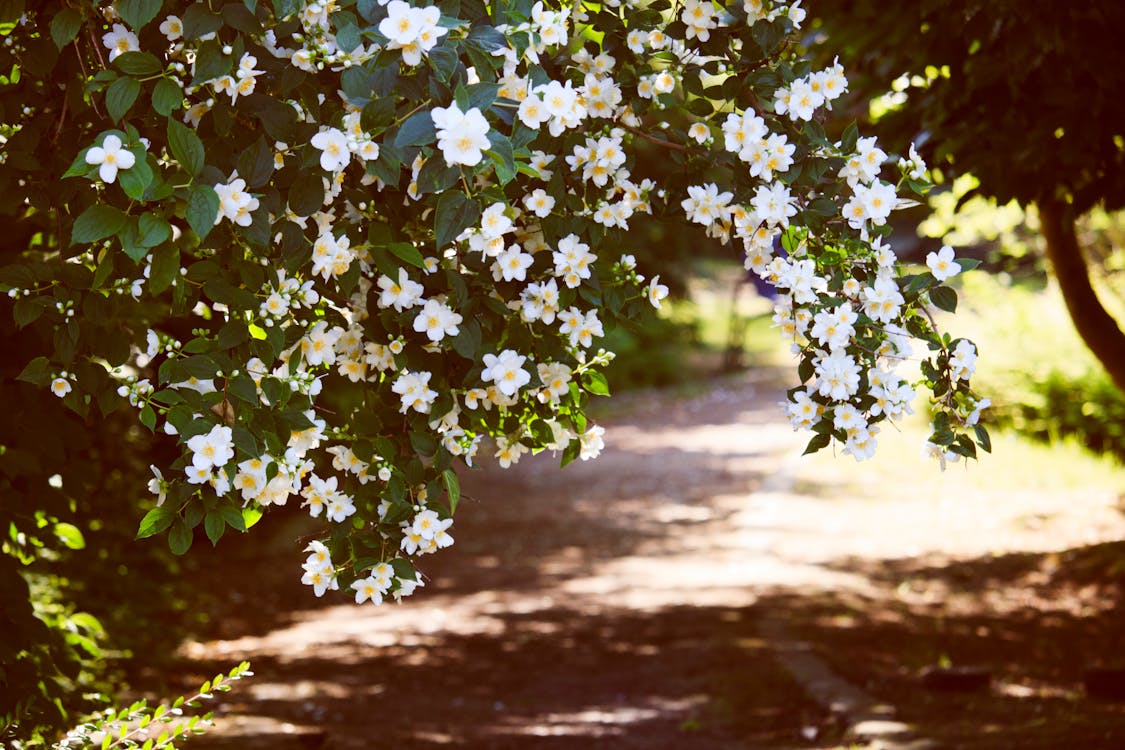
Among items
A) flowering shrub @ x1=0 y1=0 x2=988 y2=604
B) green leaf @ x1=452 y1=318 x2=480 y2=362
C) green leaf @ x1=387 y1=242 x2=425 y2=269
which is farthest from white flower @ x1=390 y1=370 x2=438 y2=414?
green leaf @ x1=387 y1=242 x2=425 y2=269

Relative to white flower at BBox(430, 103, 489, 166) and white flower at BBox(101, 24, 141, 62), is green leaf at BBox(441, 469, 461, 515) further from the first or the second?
white flower at BBox(101, 24, 141, 62)

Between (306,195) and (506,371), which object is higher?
(306,195)

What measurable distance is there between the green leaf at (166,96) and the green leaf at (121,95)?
0.03 metres

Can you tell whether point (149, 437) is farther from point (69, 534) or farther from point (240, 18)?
point (240, 18)

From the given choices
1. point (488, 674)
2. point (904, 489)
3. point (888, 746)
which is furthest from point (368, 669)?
point (904, 489)

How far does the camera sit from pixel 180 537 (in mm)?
2459

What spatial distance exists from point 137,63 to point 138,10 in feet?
0.41

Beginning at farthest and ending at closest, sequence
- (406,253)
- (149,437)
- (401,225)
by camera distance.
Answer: (149,437)
(401,225)
(406,253)

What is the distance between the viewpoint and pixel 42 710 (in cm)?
373

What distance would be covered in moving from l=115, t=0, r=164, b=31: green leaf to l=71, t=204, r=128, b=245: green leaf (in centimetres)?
33

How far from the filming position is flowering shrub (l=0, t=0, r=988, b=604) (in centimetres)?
226

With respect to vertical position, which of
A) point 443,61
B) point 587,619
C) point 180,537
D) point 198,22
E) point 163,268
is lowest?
point 587,619

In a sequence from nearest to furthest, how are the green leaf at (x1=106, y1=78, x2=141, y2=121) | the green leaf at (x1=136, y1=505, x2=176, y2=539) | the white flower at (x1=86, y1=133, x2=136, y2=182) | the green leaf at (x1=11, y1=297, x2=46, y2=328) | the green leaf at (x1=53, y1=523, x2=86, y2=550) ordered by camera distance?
the white flower at (x1=86, y1=133, x2=136, y2=182)
the green leaf at (x1=106, y1=78, x2=141, y2=121)
the green leaf at (x1=136, y1=505, x2=176, y2=539)
the green leaf at (x1=11, y1=297, x2=46, y2=328)
the green leaf at (x1=53, y1=523, x2=86, y2=550)

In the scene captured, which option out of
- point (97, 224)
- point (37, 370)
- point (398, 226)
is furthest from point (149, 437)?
point (97, 224)
